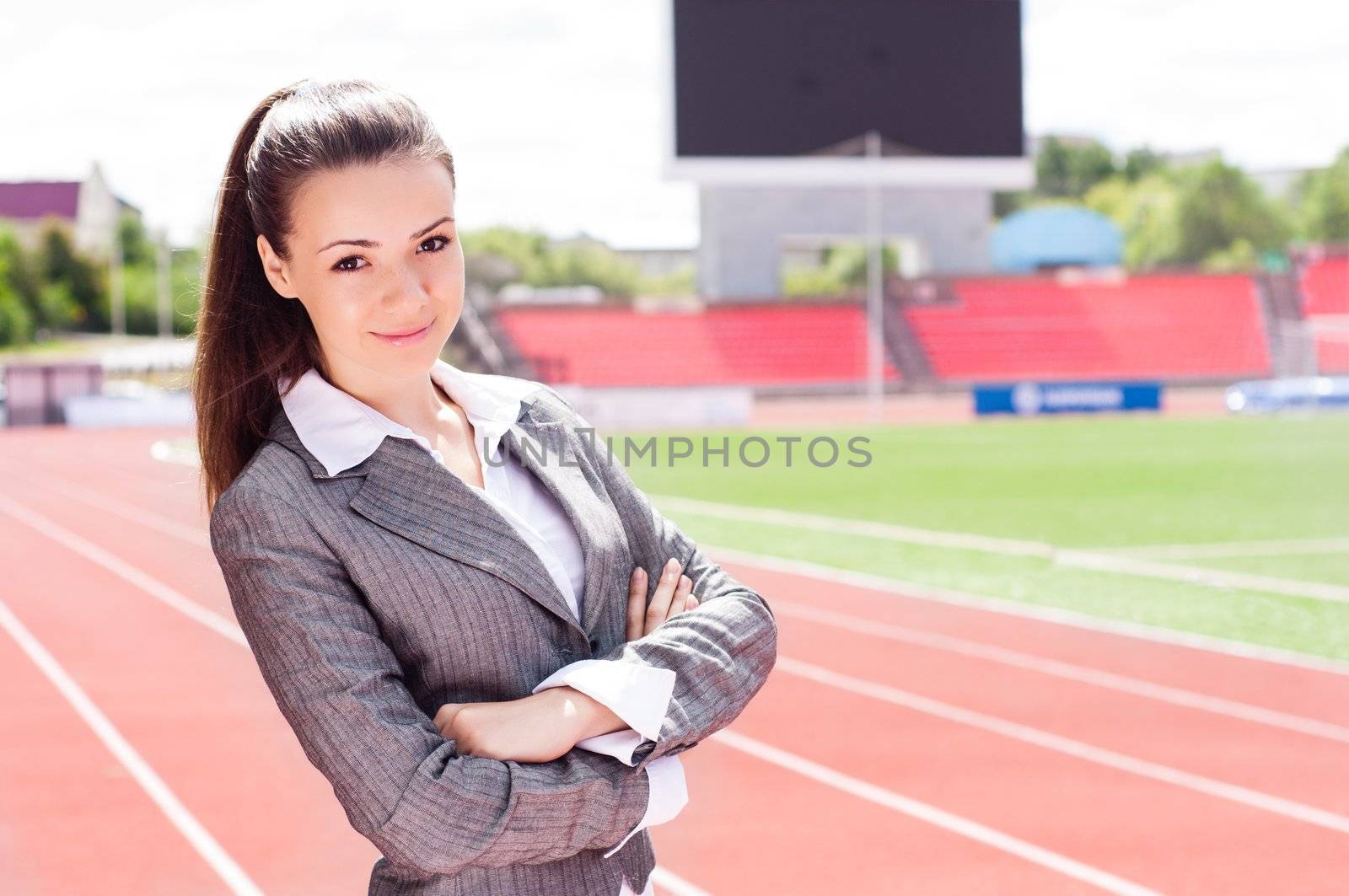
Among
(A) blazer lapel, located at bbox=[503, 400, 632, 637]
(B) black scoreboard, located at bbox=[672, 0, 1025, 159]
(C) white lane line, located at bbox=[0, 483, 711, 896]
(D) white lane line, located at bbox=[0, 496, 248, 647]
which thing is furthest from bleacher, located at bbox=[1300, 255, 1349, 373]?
(A) blazer lapel, located at bbox=[503, 400, 632, 637]

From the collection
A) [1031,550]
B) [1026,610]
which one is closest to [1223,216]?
[1031,550]

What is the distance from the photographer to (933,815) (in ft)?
15.5

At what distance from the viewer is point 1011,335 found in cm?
3572

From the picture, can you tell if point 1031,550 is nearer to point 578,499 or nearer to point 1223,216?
point 578,499

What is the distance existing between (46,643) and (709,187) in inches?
1137

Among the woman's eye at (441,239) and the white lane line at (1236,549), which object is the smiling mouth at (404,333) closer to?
the woman's eye at (441,239)

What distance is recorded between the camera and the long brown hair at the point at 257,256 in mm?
1508

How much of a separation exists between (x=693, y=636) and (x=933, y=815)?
333 centimetres

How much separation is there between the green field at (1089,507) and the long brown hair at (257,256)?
20.9 feet

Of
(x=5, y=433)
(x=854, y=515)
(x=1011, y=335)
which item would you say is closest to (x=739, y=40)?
(x=1011, y=335)

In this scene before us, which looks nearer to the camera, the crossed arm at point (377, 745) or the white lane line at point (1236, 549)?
the crossed arm at point (377, 745)

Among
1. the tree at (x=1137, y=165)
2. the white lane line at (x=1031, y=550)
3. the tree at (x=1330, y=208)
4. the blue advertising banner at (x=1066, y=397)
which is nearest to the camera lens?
the white lane line at (x=1031, y=550)

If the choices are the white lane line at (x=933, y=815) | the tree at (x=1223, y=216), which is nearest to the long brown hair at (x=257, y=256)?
the white lane line at (x=933, y=815)

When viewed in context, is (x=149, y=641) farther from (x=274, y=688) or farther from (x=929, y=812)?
(x=274, y=688)
